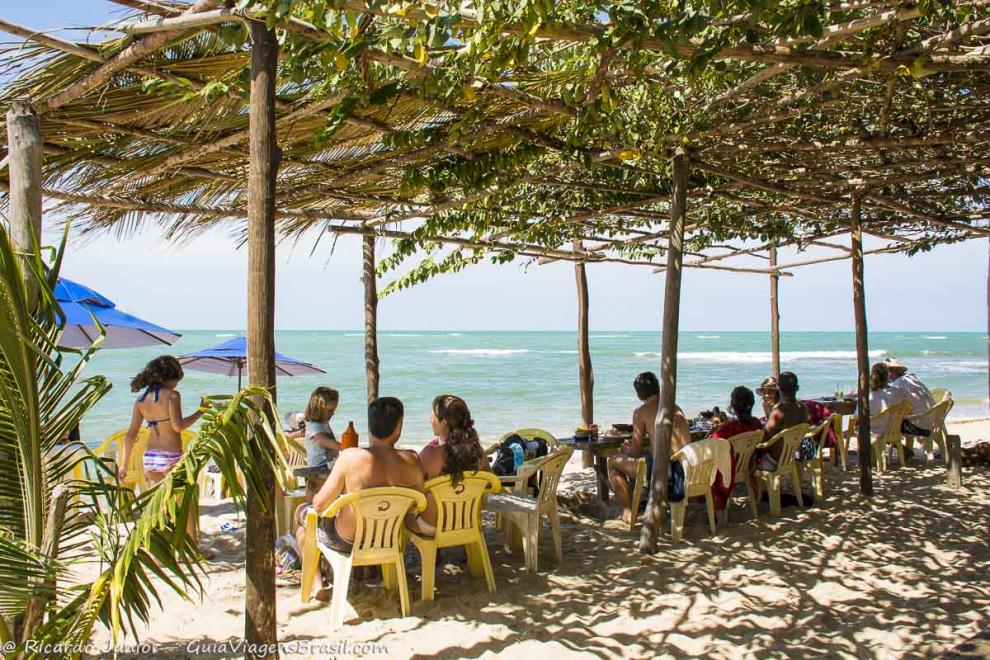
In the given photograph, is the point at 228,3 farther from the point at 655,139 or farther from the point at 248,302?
the point at 655,139

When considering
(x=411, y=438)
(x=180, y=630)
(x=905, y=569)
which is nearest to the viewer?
(x=180, y=630)

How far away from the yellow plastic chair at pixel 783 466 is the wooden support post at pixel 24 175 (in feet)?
17.5

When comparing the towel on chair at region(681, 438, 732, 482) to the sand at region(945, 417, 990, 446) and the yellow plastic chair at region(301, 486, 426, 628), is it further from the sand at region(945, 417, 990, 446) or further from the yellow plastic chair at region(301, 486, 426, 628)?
the sand at region(945, 417, 990, 446)

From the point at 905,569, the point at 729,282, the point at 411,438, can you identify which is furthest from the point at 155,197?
the point at 729,282

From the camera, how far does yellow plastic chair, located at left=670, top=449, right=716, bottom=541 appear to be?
568 cm

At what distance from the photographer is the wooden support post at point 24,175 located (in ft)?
9.95

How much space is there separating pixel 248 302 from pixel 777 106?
141 inches

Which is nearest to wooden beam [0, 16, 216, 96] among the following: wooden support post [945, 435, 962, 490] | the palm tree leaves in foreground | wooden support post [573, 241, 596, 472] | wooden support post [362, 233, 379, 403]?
the palm tree leaves in foreground

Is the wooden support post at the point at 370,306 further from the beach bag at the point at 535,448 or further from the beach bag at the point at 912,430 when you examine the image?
the beach bag at the point at 912,430

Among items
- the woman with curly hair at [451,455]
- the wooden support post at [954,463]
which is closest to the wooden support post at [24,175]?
the woman with curly hair at [451,455]

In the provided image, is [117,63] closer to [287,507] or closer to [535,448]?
[287,507]

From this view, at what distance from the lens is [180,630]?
391 centimetres

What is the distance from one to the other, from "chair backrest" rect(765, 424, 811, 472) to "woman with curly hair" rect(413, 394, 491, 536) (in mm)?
2926

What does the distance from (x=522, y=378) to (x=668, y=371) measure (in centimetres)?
3166
